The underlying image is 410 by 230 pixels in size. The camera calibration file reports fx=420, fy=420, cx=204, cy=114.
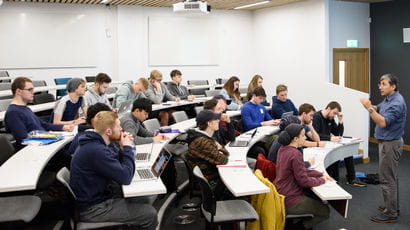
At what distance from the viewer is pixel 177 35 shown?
10.5m

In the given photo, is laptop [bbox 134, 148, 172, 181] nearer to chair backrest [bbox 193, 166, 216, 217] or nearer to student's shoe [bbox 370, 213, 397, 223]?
chair backrest [bbox 193, 166, 216, 217]

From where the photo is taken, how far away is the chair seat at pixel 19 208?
2707 millimetres

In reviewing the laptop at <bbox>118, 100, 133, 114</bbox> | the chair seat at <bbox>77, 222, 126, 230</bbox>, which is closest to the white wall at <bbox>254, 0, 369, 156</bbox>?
the laptop at <bbox>118, 100, 133, 114</bbox>

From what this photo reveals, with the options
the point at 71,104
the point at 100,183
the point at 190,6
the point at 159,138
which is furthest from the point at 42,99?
the point at 100,183

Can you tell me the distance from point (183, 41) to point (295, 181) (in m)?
7.52

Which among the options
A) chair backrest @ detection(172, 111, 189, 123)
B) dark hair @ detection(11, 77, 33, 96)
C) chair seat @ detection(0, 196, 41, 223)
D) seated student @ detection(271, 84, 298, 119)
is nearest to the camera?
chair seat @ detection(0, 196, 41, 223)

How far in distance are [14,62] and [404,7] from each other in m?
8.29

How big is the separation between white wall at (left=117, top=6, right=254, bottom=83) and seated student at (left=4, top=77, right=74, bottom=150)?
5.79 metres

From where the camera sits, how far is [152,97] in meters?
6.73

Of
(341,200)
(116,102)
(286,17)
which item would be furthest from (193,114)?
(341,200)

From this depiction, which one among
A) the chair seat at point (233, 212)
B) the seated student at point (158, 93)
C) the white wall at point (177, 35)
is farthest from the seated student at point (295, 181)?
the white wall at point (177, 35)

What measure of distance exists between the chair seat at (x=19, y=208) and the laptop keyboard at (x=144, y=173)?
29.6 inches

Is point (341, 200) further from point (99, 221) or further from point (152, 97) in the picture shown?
point (152, 97)

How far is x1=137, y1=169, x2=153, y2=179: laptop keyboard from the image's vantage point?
→ 3191 mm
